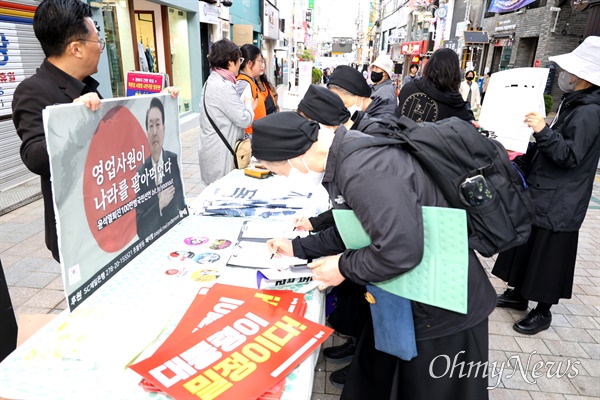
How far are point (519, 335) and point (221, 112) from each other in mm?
2831

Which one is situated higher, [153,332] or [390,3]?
[390,3]

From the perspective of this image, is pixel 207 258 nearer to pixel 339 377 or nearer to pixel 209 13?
pixel 339 377

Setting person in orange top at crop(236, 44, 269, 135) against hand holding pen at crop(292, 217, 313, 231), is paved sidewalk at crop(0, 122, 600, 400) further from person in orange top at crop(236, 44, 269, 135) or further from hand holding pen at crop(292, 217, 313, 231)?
person in orange top at crop(236, 44, 269, 135)

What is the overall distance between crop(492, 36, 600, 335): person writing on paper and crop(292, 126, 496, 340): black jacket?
1302 mm

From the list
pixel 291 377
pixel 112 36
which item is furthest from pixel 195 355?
pixel 112 36

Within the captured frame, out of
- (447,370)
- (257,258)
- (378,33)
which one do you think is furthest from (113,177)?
(378,33)

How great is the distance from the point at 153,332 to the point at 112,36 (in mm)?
7166

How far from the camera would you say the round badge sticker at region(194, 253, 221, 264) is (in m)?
1.71

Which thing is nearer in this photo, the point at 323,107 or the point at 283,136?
the point at 283,136

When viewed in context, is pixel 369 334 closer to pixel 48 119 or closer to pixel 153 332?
pixel 153 332

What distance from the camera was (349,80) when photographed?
10.5 feet

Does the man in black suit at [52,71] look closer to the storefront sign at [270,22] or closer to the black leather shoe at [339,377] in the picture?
the black leather shoe at [339,377]

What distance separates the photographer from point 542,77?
202cm

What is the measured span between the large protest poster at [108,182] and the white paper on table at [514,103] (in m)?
1.82
